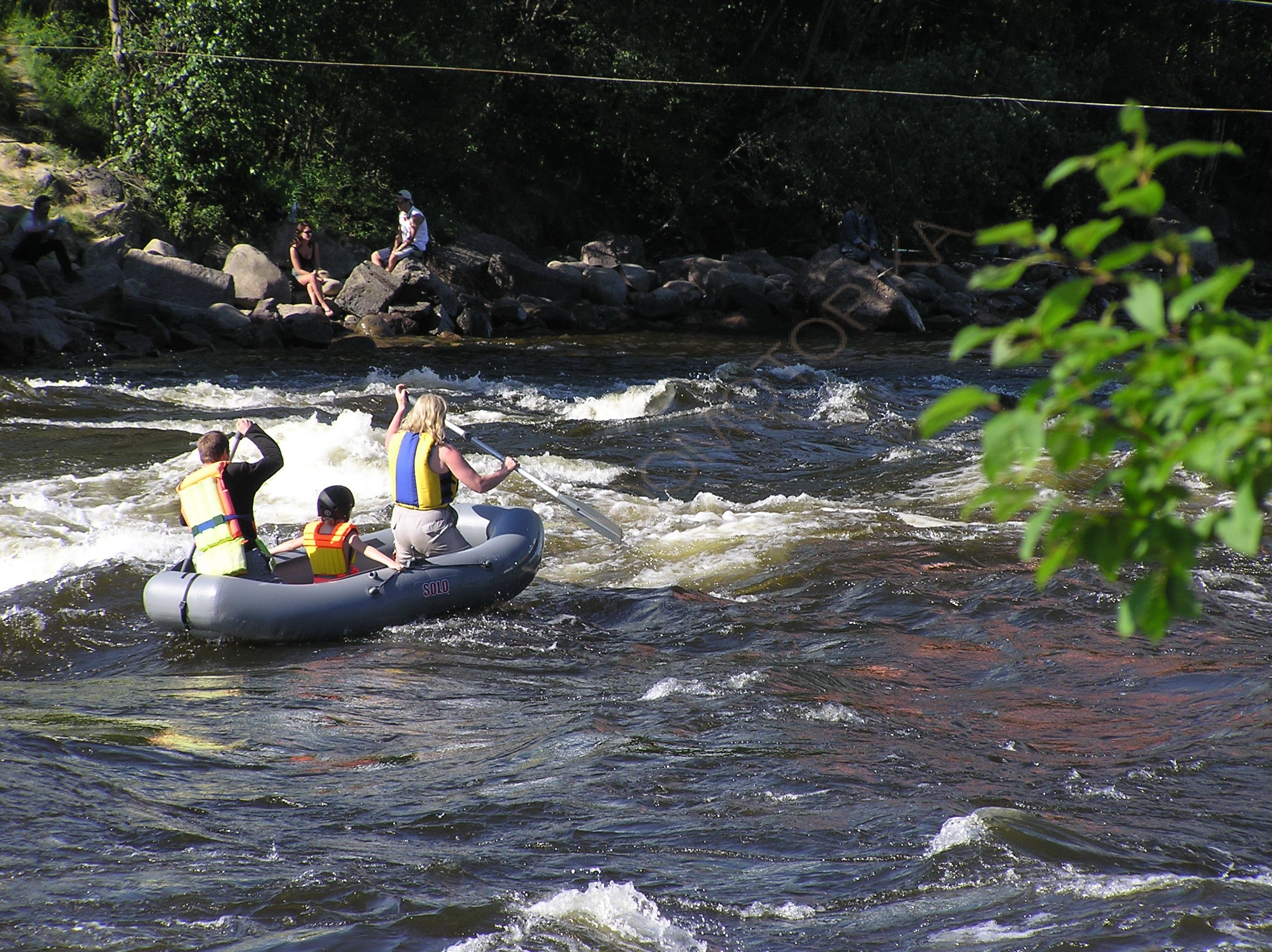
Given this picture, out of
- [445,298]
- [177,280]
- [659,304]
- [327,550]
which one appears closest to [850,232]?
[659,304]

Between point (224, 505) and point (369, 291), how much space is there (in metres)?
11.8

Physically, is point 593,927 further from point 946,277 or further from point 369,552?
point 946,277

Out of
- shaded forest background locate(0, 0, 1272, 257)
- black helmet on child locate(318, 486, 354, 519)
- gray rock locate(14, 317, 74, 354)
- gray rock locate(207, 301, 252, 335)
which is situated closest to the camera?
black helmet on child locate(318, 486, 354, 519)

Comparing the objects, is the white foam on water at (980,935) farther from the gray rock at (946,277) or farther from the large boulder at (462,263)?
the gray rock at (946,277)

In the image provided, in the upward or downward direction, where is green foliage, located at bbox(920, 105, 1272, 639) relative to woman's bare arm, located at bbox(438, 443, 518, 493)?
upward

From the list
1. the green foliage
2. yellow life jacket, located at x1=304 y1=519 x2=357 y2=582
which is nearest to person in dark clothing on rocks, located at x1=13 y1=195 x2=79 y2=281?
yellow life jacket, located at x1=304 y1=519 x2=357 y2=582

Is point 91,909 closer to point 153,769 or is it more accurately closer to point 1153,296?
point 153,769

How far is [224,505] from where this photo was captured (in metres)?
5.87

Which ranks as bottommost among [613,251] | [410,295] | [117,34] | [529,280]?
[410,295]

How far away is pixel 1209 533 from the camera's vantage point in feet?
5.04

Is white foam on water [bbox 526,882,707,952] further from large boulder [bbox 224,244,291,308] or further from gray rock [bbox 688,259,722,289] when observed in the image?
gray rock [bbox 688,259,722,289]

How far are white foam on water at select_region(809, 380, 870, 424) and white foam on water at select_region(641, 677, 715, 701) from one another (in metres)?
6.90

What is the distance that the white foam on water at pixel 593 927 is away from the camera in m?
3.07

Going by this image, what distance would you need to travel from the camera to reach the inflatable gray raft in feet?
18.7
